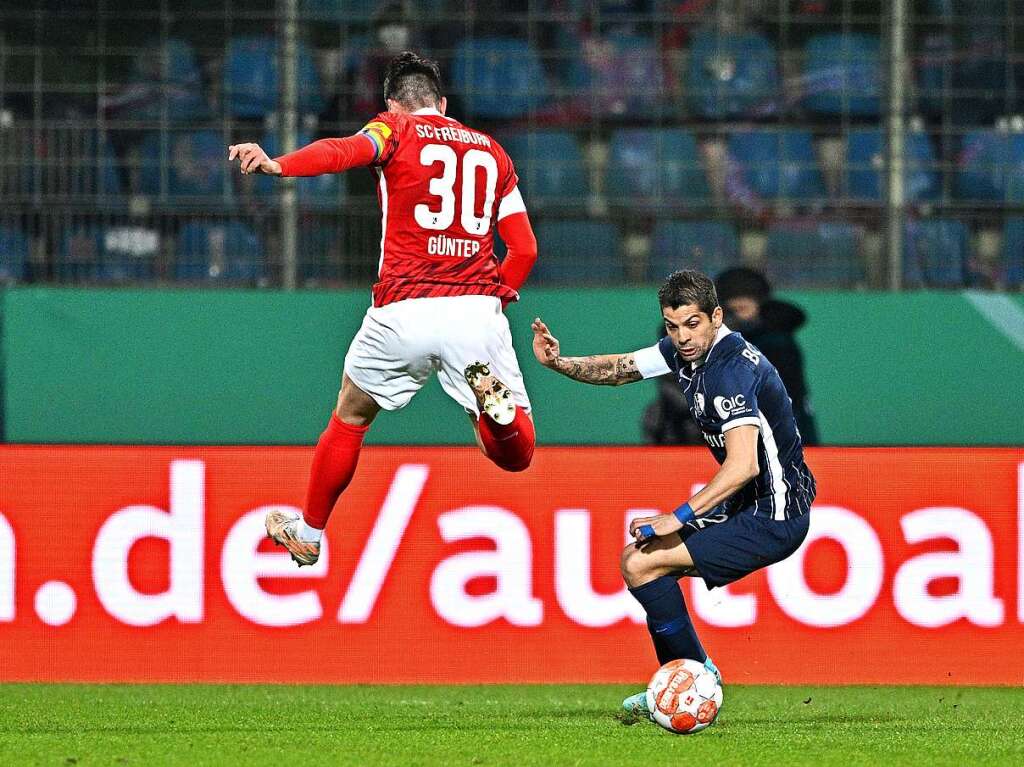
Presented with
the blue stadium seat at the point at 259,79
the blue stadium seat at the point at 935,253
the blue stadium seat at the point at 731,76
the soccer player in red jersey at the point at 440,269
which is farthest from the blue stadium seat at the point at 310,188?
the soccer player in red jersey at the point at 440,269

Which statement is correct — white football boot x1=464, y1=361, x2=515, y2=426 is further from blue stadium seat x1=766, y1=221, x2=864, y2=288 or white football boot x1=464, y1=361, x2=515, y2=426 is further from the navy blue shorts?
blue stadium seat x1=766, y1=221, x2=864, y2=288

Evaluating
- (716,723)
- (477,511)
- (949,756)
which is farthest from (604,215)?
(949,756)

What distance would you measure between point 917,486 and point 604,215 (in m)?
2.82

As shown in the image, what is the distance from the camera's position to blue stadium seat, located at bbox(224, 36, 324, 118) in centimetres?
1139

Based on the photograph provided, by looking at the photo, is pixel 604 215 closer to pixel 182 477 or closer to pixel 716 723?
pixel 182 477

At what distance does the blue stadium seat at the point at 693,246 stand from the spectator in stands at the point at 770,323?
0.11 m

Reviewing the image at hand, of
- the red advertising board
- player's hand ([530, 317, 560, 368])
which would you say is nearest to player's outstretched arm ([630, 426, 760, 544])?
player's hand ([530, 317, 560, 368])

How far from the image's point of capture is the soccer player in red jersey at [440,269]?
6824 mm

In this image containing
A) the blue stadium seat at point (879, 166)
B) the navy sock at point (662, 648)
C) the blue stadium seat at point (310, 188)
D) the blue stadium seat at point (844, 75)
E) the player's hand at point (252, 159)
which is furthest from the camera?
the blue stadium seat at point (844, 75)

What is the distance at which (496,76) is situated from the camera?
37.5 ft

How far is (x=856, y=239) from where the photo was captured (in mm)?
11414

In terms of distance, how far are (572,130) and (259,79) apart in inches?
77.2

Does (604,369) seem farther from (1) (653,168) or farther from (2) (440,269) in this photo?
(1) (653,168)

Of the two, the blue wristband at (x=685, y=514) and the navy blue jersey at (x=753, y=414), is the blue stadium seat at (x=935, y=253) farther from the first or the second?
the blue wristband at (x=685, y=514)
